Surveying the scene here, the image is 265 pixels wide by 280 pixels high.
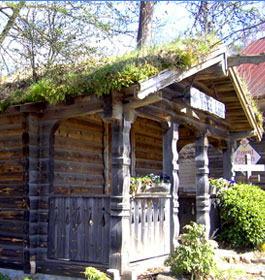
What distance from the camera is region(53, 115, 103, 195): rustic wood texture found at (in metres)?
8.80

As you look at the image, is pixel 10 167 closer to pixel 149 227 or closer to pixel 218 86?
pixel 149 227

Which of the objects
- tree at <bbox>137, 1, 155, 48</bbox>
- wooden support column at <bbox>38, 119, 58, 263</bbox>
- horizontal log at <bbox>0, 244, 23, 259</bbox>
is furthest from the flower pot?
tree at <bbox>137, 1, 155, 48</bbox>

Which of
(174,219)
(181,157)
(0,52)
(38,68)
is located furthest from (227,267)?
(181,157)

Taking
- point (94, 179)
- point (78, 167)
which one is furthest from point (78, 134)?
point (94, 179)

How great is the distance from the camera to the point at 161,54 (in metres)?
6.98

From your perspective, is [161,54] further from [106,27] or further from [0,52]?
[0,52]

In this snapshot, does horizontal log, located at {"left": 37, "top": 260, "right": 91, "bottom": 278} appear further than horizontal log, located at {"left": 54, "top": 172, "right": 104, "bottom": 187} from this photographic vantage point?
No

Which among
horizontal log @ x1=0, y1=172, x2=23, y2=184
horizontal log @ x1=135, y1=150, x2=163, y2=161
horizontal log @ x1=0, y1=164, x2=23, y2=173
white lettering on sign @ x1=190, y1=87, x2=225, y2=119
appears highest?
white lettering on sign @ x1=190, y1=87, x2=225, y2=119

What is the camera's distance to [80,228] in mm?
7410

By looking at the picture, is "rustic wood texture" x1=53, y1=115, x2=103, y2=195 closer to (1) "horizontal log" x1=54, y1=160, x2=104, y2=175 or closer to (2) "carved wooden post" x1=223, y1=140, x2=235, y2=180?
(1) "horizontal log" x1=54, y1=160, x2=104, y2=175

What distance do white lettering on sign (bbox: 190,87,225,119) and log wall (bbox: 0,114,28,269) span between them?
3.39 metres

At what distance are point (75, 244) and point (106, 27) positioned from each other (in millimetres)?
4978

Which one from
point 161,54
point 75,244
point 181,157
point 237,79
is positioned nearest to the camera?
point 161,54

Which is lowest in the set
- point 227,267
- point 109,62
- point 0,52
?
point 227,267
